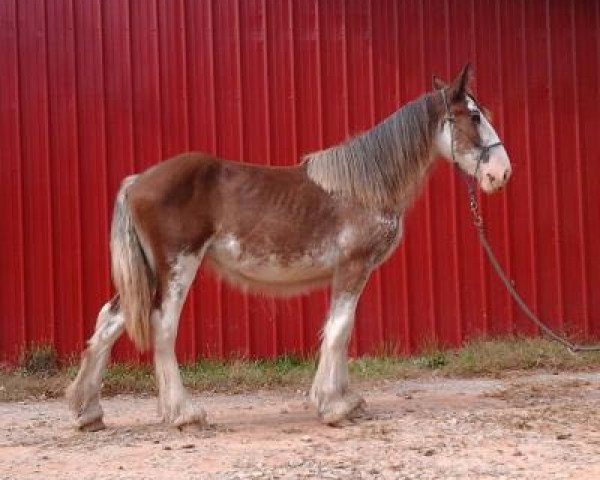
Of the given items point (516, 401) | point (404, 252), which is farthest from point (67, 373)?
point (516, 401)

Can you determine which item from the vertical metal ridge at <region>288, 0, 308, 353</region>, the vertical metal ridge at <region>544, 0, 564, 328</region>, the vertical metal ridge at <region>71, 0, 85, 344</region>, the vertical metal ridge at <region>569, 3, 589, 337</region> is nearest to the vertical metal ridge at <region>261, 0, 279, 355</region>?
the vertical metal ridge at <region>288, 0, 308, 353</region>

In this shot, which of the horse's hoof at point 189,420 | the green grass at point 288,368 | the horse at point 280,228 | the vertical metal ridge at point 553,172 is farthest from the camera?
the vertical metal ridge at point 553,172

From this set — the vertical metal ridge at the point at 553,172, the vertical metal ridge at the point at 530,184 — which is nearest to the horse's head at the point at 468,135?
the vertical metal ridge at the point at 530,184

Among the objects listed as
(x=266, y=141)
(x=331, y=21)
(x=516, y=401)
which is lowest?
(x=516, y=401)

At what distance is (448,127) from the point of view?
6.07 meters

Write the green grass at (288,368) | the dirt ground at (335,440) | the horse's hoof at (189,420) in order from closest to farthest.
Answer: the dirt ground at (335,440), the horse's hoof at (189,420), the green grass at (288,368)

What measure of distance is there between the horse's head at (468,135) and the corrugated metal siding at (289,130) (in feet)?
8.98

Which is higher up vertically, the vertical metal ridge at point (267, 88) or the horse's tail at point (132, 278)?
the vertical metal ridge at point (267, 88)

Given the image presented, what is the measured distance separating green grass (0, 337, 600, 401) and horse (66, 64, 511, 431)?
1.80 m

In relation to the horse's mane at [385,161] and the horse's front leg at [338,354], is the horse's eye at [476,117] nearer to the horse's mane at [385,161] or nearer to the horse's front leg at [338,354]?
the horse's mane at [385,161]

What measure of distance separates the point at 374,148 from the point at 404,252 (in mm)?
2871

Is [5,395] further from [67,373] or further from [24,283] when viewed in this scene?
[24,283]

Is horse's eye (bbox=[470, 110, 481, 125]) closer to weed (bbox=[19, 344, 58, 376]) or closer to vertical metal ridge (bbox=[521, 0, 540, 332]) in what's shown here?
vertical metal ridge (bbox=[521, 0, 540, 332])

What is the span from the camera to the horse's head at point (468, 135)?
5961mm
